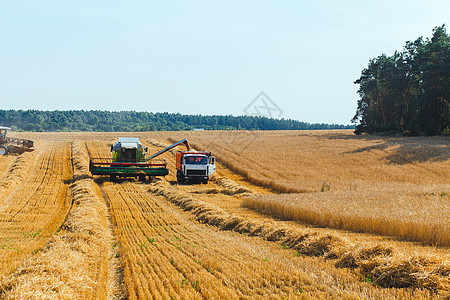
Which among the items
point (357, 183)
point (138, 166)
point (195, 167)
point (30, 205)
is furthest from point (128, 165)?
point (357, 183)

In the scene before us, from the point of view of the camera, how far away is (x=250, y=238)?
1350 cm

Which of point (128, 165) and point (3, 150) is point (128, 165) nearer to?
point (128, 165)

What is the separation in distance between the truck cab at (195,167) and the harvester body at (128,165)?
4.06 ft

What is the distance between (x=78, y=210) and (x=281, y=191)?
44.4ft

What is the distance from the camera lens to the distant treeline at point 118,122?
448 feet

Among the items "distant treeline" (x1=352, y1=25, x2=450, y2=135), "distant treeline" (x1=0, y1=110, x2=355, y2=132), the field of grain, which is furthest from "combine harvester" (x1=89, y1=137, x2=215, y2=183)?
Result: "distant treeline" (x1=0, y1=110, x2=355, y2=132)

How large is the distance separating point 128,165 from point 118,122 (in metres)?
137

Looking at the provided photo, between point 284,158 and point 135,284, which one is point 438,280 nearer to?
point 135,284

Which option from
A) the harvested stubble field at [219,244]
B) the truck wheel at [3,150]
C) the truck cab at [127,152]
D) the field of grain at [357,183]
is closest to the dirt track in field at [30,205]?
the harvested stubble field at [219,244]

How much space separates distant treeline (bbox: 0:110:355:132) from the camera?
13650 centimetres

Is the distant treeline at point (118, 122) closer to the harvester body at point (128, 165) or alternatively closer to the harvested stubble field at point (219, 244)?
the harvester body at point (128, 165)

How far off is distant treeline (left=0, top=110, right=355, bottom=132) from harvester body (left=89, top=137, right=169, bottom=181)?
92.0 meters

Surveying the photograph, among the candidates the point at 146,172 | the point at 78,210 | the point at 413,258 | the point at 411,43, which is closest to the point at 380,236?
the point at 413,258

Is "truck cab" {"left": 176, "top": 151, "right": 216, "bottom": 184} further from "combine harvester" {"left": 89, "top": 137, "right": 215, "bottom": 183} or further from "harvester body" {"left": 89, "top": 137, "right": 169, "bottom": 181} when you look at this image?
"harvester body" {"left": 89, "top": 137, "right": 169, "bottom": 181}
